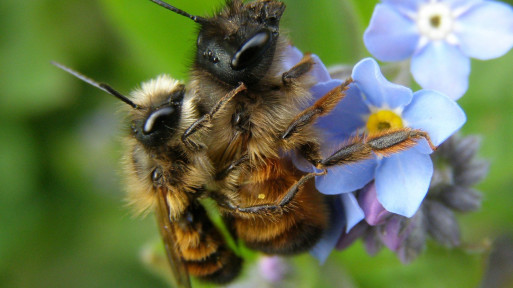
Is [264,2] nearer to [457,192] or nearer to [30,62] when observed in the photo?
[457,192]

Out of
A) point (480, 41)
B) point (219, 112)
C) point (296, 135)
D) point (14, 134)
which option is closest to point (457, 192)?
point (480, 41)

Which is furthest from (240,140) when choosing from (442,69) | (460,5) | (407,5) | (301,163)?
(460,5)

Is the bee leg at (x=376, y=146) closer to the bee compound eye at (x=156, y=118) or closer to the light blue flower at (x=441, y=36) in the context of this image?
the light blue flower at (x=441, y=36)

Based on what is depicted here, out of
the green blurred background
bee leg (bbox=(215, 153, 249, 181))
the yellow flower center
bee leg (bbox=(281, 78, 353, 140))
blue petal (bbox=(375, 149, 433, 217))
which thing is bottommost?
the green blurred background

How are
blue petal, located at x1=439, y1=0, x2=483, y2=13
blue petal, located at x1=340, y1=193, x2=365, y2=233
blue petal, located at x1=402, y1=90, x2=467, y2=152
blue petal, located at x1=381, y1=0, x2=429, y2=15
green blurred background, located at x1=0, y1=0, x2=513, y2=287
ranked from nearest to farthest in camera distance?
blue petal, located at x1=402, y1=90, x2=467, y2=152 → blue petal, located at x1=340, y1=193, x2=365, y2=233 → blue petal, located at x1=439, y1=0, x2=483, y2=13 → blue petal, located at x1=381, y1=0, x2=429, y2=15 → green blurred background, located at x1=0, y1=0, x2=513, y2=287

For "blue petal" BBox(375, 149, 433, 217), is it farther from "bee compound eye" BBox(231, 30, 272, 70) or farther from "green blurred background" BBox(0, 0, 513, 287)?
"green blurred background" BBox(0, 0, 513, 287)

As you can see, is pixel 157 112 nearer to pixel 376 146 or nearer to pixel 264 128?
pixel 264 128

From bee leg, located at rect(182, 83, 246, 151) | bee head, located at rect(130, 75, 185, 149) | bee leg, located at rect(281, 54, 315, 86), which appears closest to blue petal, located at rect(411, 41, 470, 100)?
bee leg, located at rect(281, 54, 315, 86)
